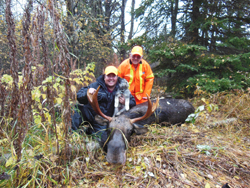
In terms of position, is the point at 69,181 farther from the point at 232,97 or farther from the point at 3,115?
the point at 232,97

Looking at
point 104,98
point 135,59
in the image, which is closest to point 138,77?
point 135,59

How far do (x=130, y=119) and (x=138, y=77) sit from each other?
199 cm

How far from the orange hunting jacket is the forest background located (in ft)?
3.42

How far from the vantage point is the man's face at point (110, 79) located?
3.57 meters

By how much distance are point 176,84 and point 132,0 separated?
12.5 meters

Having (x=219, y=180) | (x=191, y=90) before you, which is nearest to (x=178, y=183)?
(x=219, y=180)

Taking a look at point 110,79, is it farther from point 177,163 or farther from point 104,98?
point 177,163

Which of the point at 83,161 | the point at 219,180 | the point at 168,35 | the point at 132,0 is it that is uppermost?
the point at 132,0

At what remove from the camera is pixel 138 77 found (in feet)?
16.1

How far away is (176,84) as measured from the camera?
6.98m

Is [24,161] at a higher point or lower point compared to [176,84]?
lower

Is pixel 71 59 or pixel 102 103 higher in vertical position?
pixel 71 59

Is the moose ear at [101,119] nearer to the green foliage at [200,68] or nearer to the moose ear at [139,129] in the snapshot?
the moose ear at [139,129]

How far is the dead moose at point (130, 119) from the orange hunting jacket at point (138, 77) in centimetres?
78
